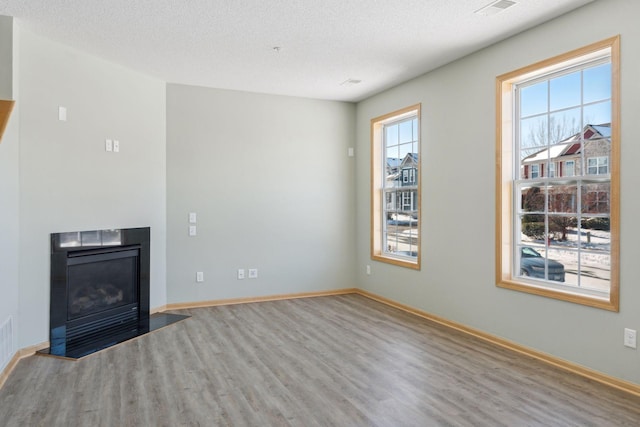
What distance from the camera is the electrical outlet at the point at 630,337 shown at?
285 cm

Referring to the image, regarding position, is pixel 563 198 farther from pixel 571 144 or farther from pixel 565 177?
pixel 571 144

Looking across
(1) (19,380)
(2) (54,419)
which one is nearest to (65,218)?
(1) (19,380)

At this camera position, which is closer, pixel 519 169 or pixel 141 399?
pixel 141 399

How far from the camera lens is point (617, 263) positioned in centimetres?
293

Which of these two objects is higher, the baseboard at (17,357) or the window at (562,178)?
the window at (562,178)

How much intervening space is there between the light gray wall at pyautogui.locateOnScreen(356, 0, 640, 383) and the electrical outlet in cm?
4

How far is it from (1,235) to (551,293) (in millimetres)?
4307

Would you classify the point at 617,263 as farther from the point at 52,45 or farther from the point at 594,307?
the point at 52,45

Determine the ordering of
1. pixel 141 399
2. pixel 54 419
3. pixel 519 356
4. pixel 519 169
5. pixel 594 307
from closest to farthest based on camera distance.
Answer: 1. pixel 54 419
2. pixel 141 399
3. pixel 594 307
4. pixel 519 356
5. pixel 519 169

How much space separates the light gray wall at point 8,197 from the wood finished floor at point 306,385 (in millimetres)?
566

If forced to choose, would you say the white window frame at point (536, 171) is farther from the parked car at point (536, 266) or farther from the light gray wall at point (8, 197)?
the light gray wall at point (8, 197)

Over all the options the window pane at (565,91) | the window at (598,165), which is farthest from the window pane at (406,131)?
the window at (598,165)

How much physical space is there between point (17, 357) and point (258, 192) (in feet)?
10.3

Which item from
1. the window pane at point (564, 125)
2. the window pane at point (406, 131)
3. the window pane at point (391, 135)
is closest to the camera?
the window pane at point (564, 125)
